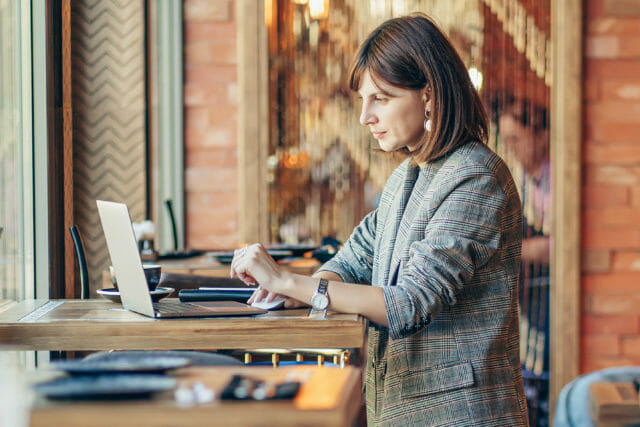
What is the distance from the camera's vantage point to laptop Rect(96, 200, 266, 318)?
64.7 inches

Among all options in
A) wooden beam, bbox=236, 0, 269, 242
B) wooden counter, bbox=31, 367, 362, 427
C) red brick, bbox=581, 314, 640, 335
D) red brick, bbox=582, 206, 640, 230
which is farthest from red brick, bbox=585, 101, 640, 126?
wooden counter, bbox=31, 367, 362, 427

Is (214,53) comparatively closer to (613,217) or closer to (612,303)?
(613,217)

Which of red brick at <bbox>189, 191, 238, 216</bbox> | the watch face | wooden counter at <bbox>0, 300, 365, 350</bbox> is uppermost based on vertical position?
red brick at <bbox>189, 191, 238, 216</bbox>

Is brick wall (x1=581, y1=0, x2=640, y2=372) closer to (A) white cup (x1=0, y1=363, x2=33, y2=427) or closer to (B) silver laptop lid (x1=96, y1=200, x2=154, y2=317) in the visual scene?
(B) silver laptop lid (x1=96, y1=200, x2=154, y2=317)

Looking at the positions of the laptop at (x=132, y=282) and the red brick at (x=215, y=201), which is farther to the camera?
the red brick at (x=215, y=201)

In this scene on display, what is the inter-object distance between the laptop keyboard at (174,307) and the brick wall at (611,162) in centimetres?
290

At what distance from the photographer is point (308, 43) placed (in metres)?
4.24

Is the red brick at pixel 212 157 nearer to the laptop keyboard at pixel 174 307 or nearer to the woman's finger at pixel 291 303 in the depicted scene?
the laptop keyboard at pixel 174 307

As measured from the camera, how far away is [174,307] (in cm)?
177

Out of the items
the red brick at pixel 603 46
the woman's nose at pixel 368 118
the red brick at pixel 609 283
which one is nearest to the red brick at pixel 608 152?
the red brick at pixel 603 46

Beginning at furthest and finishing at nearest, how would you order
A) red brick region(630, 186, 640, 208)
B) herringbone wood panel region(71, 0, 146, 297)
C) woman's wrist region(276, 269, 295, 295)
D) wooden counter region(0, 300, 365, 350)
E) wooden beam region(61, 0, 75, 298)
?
red brick region(630, 186, 640, 208) < herringbone wood panel region(71, 0, 146, 297) < wooden beam region(61, 0, 75, 298) < woman's wrist region(276, 269, 295, 295) < wooden counter region(0, 300, 365, 350)

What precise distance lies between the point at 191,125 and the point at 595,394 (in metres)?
3.15

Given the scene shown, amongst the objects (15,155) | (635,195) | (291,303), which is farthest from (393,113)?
(635,195)

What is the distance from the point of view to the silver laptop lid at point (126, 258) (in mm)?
1633
